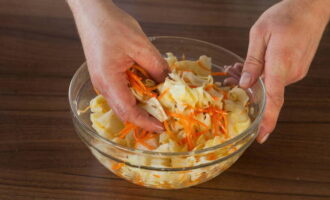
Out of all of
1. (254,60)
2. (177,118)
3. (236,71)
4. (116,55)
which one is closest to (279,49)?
(254,60)

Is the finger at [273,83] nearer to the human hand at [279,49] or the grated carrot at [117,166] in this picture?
the human hand at [279,49]

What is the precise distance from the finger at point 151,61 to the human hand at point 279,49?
0.23m

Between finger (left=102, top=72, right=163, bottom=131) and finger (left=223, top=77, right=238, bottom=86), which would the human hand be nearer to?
finger (left=223, top=77, right=238, bottom=86)

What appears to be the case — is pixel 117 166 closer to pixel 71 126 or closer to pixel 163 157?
pixel 163 157

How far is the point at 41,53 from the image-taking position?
1621 millimetres

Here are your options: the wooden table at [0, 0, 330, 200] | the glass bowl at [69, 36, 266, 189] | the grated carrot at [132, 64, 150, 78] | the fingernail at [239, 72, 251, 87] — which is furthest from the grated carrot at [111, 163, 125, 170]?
the fingernail at [239, 72, 251, 87]

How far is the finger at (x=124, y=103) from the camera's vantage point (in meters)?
1.11

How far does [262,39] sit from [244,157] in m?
0.36

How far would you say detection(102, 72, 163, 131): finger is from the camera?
3.63 ft

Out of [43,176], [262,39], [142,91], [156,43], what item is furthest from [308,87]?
[43,176]

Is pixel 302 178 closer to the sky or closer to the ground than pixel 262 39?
closer to the ground

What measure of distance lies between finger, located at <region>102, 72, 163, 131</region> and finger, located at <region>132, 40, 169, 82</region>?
7cm

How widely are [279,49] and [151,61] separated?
37 centimetres

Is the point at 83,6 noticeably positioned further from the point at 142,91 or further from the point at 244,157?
the point at 244,157
